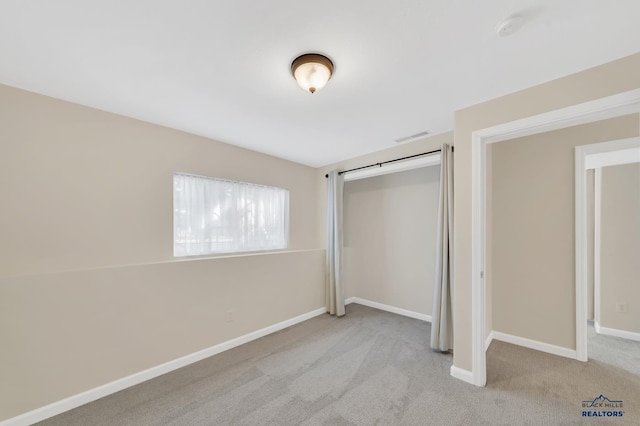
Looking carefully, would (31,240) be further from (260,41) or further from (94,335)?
(260,41)

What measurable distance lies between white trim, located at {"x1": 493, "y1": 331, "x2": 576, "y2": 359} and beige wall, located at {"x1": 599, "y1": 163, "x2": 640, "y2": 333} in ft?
3.75

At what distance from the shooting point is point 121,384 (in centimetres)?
215

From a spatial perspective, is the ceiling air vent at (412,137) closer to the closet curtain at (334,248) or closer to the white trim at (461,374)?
the closet curtain at (334,248)

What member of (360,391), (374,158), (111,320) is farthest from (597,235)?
(111,320)

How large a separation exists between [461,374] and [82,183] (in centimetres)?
384

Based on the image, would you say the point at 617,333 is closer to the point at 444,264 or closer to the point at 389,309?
the point at 444,264

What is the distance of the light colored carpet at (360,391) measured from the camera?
1.81 m

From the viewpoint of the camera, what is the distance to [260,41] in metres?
1.47

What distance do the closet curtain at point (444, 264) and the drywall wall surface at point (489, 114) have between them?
0.39 meters

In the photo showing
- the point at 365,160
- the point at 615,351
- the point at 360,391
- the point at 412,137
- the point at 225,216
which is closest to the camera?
the point at 360,391

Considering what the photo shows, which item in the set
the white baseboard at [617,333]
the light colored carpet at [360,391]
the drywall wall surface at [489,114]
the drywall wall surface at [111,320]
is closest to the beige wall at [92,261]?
the drywall wall surface at [111,320]

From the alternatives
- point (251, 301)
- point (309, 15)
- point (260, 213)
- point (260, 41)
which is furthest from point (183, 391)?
point (309, 15)

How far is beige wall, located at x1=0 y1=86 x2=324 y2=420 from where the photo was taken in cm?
185

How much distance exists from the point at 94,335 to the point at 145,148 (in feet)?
5.80
